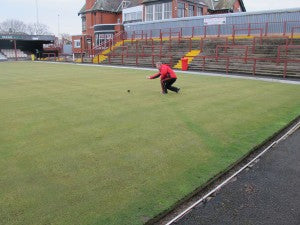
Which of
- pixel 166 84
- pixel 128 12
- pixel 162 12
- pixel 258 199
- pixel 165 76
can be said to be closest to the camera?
pixel 258 199

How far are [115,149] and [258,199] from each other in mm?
2611

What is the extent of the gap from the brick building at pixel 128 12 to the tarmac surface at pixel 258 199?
1446 inches

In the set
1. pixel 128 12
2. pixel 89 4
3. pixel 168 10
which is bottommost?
pixel 168 10

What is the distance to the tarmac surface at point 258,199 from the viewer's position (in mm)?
3607

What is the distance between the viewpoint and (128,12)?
48.3m

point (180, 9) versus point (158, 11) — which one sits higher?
point (180, 9)

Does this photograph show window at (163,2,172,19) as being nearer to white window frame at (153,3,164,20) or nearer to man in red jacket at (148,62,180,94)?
white window frame at (153,3,164,20)

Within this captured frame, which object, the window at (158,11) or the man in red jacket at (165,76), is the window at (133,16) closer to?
the window at (158,11)

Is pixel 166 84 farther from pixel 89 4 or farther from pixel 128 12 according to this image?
pixel 89 4

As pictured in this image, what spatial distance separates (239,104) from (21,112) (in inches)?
253

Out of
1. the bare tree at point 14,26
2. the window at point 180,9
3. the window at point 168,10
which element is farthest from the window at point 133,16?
the bare tree at point 14,26

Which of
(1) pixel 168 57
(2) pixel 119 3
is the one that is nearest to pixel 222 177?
(1) pixel 168 57

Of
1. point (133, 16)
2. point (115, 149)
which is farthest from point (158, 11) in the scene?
point (115, 149)

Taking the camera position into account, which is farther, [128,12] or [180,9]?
[128,12]
